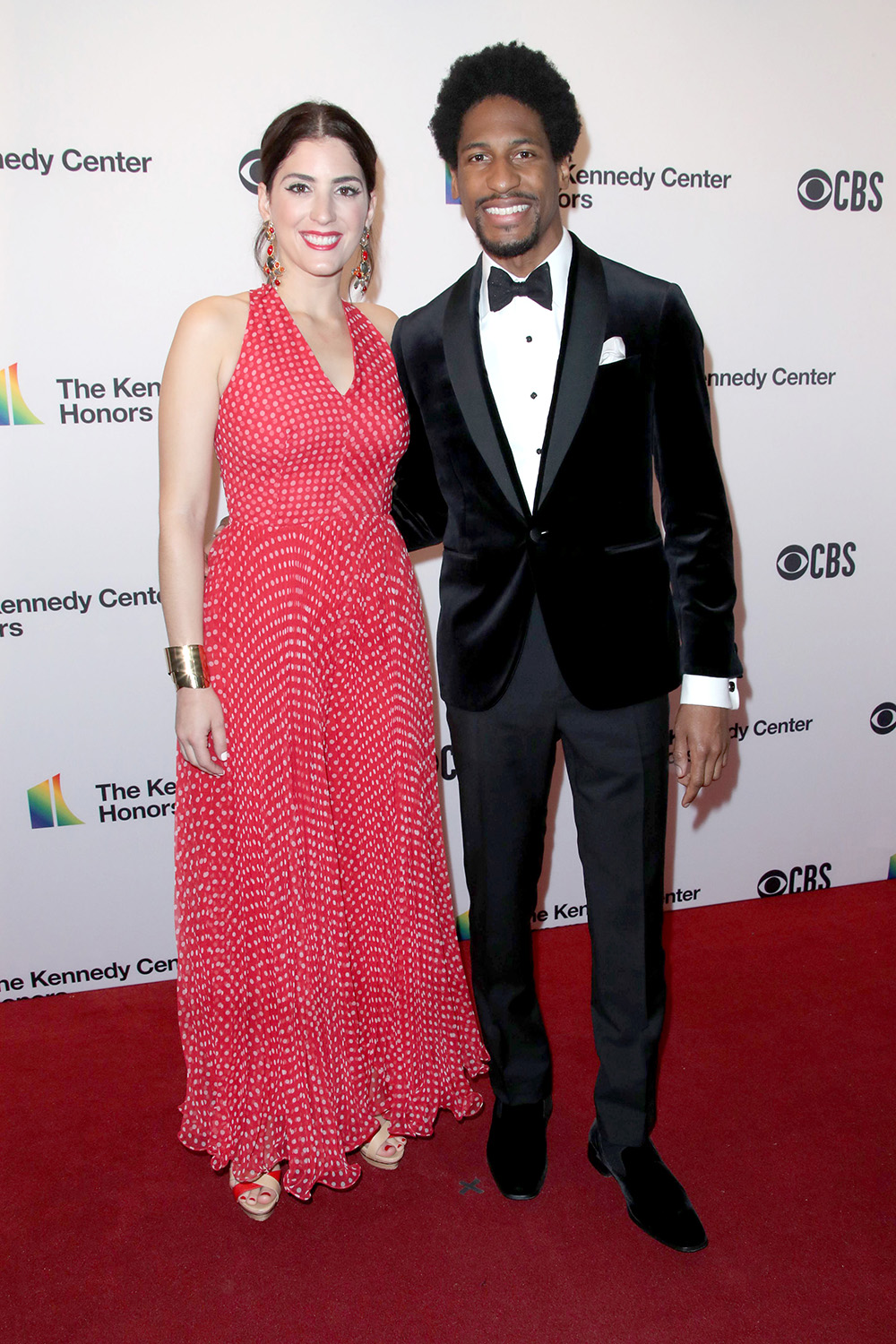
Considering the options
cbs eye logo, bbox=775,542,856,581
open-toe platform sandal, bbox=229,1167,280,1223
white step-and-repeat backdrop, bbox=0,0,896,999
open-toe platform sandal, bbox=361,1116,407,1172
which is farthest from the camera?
cbs eye logo, bbox=775,542,856,581

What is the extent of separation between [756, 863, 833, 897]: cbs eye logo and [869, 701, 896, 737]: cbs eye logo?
50 centimetres

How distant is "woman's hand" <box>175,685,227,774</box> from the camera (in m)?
1.87

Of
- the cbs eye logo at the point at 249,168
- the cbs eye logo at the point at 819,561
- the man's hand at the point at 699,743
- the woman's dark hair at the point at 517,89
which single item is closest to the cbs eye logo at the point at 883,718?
the cbs eye logo at the point at 819,561

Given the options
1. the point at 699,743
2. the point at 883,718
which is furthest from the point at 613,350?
the point at 883,718

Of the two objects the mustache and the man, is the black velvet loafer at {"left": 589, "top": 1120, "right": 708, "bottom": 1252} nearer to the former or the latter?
the man

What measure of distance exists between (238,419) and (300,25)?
1.43 metres

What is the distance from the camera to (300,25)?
8.52ft

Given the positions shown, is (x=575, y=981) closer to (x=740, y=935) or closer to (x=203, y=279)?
(x=740, y=935)

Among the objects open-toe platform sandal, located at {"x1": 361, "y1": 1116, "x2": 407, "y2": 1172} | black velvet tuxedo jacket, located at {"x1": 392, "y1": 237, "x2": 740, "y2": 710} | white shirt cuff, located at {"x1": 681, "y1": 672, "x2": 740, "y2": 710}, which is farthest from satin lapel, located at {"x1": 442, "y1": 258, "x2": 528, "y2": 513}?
open-toe platform sandal, located at {"x1": 361, "y1": 1116, "x2": 407, "y2": 1172}

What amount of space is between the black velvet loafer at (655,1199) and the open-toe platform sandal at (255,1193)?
2.23 feet

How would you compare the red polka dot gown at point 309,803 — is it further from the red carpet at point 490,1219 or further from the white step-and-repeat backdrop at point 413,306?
the white step-and-repeat backdrop at point 413,306

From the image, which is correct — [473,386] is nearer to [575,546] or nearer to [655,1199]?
[575,546]

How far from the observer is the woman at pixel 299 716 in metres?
1.85

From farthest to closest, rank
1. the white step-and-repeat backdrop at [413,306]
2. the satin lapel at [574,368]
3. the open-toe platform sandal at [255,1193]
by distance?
the white step-and-repeat backdrop at [413,306] → the open-toe platform sandal at [255,1193] → the satin lapel at [574,368]
